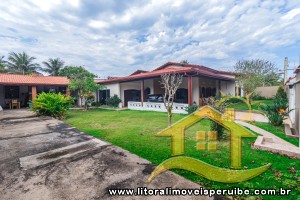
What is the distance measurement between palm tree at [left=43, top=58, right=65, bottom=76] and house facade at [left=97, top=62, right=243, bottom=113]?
14.6m

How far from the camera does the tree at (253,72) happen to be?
56.0 ft

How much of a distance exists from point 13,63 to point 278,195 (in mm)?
36508

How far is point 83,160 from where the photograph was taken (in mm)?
3406

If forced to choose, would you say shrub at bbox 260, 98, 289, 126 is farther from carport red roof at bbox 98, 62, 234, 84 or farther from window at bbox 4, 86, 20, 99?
window at bbox 4, 86, 20, 99

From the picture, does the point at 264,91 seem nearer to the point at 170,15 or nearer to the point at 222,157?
the point at 170,15

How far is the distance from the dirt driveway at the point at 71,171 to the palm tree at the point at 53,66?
2855cm

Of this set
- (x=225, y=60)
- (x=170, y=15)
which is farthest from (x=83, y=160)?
(x=225, y=60)

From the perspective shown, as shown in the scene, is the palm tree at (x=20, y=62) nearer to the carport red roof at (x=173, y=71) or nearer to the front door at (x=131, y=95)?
the carport red roof at (x=173, y=71)

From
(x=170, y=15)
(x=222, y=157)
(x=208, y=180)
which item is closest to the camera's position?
(x=208, y=180)

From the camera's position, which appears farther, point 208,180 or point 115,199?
point 208,180

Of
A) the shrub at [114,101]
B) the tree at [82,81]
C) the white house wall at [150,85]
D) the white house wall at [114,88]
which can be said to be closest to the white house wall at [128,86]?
the white house wall at [114,88]

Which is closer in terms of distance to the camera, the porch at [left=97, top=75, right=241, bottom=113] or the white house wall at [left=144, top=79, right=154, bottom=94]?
the porch at [left=97, top=75, right=241, bottom=113]

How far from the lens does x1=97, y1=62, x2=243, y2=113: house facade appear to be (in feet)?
46.2

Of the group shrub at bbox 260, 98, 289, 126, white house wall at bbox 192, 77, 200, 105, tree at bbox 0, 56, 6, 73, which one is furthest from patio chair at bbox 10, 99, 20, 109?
shrub at bbox 260, 98, 289, 126
